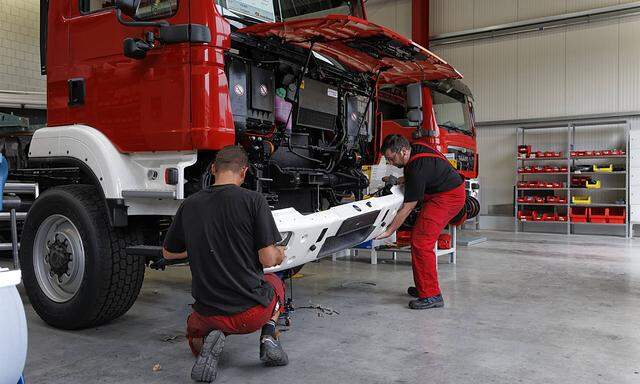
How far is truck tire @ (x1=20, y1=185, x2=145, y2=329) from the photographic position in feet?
10.8

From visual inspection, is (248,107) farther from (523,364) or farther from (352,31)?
(523,364)

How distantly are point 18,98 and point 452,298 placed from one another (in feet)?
19.2

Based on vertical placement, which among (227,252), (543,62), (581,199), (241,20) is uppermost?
(543,62)

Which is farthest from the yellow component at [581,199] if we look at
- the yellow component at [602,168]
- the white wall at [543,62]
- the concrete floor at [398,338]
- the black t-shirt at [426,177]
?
Result: the black t-shirt at [426,177]

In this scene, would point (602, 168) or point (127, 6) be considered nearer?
point (127, 6)

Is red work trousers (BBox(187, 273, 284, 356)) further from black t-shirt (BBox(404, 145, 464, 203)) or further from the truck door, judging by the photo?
black t-shirt (BBox(404, 145, 464, 203))

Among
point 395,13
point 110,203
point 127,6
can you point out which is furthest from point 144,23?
point 395,13

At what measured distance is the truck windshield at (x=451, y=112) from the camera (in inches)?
320

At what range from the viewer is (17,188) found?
4.70m

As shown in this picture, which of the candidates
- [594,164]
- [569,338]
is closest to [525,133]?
[594,164]

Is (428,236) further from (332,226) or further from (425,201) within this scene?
(332,226)

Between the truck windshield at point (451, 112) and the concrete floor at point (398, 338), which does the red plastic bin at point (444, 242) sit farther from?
the truck windshield at point (451, 112)

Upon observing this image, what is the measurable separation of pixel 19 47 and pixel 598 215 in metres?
11.2

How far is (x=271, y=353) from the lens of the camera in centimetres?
275
